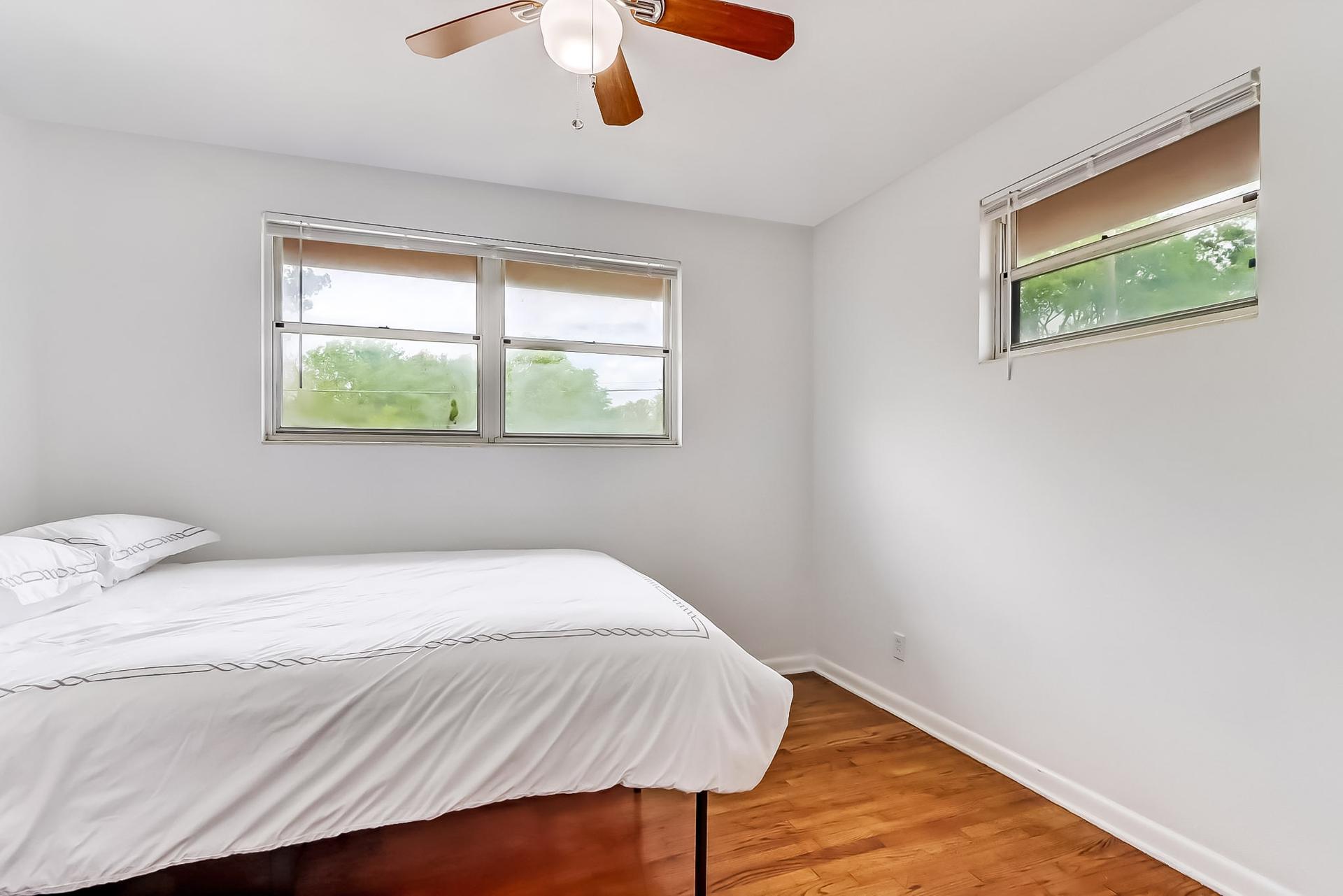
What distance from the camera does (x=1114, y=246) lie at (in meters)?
2.05

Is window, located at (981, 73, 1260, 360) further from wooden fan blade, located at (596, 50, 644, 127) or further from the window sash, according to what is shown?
wooden fan blade, located at (596, 50, 644, 127)

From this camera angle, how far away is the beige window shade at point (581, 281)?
3072 millimetres

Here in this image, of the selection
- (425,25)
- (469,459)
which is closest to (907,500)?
(469,459)

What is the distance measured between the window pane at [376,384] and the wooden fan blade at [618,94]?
57.5 inches

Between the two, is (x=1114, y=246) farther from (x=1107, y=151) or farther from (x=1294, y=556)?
(x=1294, y=556)

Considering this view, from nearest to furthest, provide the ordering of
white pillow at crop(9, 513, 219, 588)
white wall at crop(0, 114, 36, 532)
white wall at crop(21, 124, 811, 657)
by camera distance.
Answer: white pillow at crop(9, 513, 219, 588)
white wall at crop(0, 114, 36, 532)
white wall at crop(21, 124, 811, 657)

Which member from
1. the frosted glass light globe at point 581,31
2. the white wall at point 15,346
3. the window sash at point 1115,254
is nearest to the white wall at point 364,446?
the white wall at point 15,346

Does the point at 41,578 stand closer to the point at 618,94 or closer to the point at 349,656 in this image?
the point at 349,656

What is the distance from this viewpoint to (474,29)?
1595mm

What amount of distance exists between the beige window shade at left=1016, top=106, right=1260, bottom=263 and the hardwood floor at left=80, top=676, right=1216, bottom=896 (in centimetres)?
200

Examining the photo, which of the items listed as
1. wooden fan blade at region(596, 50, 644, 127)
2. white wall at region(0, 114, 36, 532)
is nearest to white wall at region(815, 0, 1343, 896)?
wooden fan blade at region(596, 50, 644, 127)

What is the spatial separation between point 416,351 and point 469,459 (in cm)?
57

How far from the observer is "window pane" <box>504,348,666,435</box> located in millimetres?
3066

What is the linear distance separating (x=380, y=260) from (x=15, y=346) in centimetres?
133
